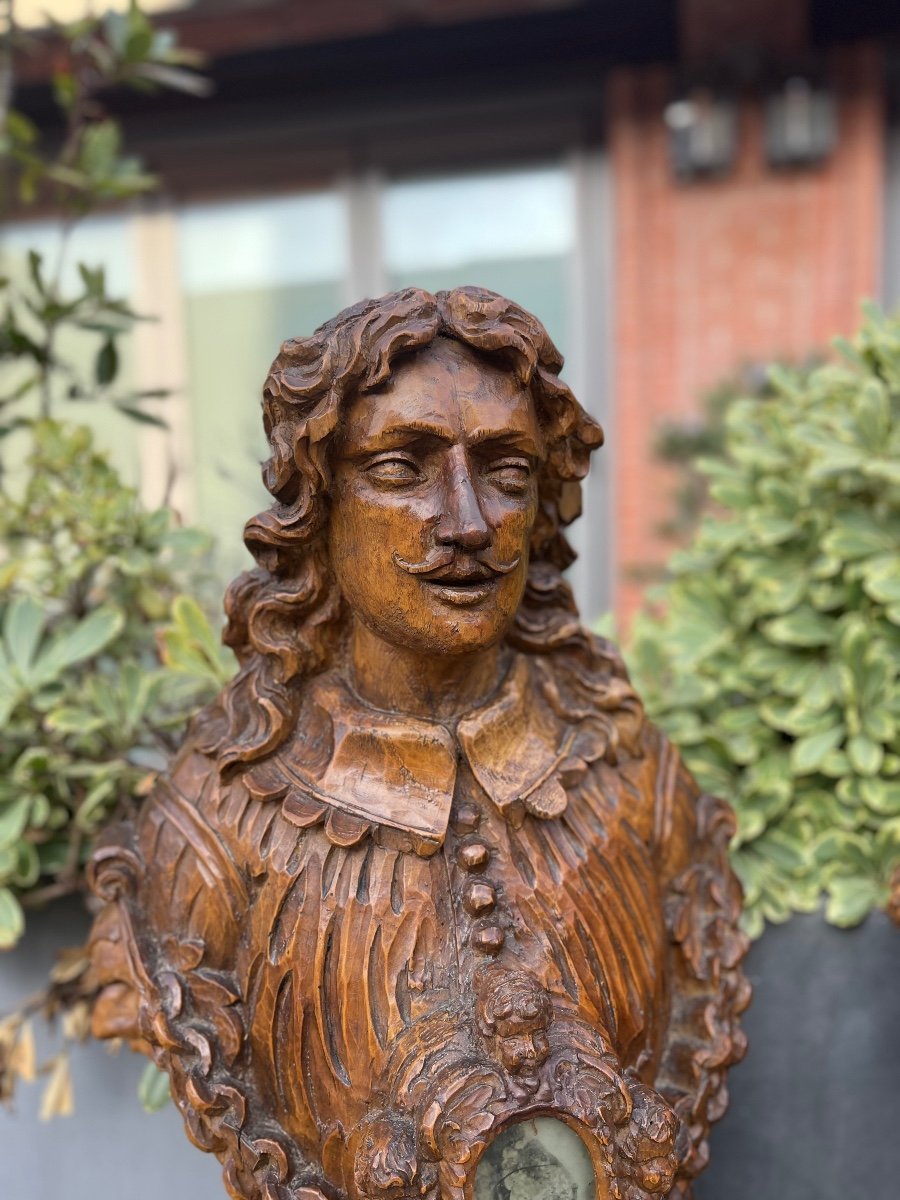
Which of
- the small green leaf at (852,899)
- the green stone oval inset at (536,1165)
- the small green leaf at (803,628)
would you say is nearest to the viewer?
the green stone oval inset at (536,1165)

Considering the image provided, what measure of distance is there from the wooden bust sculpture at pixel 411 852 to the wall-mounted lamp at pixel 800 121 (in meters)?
2.56

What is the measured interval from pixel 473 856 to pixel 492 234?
2.93 metres

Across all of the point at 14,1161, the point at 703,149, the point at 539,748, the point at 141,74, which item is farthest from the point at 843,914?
the point at 703,149

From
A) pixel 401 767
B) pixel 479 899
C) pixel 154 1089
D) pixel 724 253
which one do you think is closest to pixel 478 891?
pixel 479 899

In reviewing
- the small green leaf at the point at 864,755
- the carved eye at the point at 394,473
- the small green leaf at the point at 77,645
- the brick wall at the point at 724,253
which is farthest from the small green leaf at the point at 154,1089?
the brick wall at the point at 724,253

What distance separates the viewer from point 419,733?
110 cm

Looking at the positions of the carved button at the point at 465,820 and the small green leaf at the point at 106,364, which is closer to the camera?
the carved button at the point at 465,820

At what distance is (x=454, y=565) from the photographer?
1.01m

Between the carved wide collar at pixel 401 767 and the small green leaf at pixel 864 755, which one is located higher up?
the carved wide collar at pixel 401 767

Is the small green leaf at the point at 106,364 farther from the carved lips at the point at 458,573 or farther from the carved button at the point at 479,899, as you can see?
the carved button at the point at 479,899

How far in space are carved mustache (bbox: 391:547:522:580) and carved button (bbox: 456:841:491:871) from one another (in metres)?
0.25

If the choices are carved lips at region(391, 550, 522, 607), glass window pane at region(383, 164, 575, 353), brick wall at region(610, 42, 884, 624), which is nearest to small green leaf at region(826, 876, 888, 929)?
carved lips at region(391, 550, 522, 607)

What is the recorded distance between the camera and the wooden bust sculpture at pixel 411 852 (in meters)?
1.00

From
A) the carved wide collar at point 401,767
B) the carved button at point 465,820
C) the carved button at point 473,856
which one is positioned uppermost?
the carved wide collar at point 401,767
